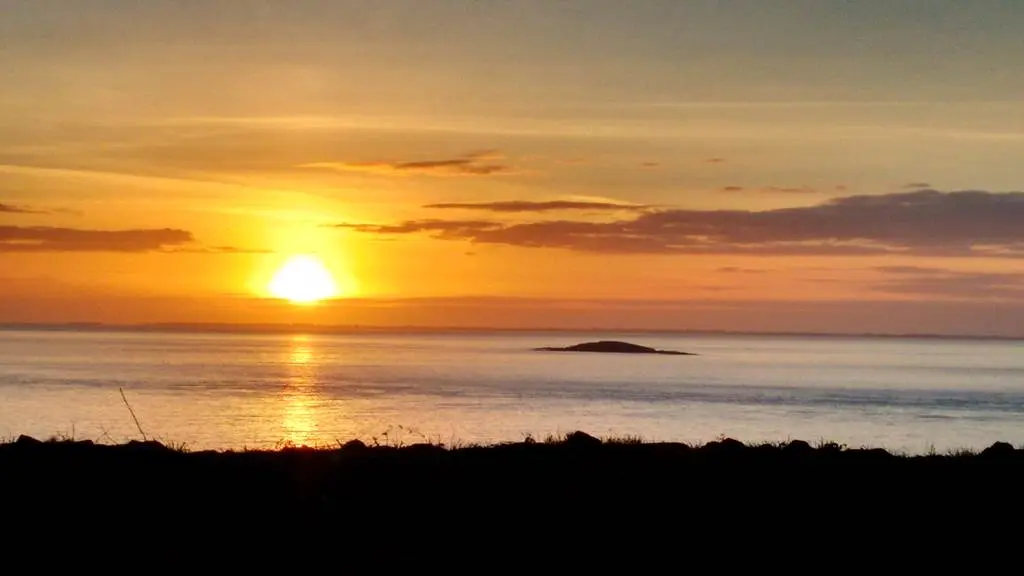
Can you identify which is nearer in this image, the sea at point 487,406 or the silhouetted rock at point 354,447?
the silhouetted rock at point 354,447

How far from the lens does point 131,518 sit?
43.9ft

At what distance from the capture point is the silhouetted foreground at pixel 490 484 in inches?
551

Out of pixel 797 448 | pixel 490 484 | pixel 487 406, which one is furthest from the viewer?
pixel 487 406

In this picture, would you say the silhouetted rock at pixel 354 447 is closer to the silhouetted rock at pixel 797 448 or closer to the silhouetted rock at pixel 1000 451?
the silhouetted rock at pixel 797 448

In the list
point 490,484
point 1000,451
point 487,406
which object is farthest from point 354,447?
point 487,406

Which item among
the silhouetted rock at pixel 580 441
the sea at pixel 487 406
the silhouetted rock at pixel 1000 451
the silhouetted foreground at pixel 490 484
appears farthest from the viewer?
the sea at pixel 487 406

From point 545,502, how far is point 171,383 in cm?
10068

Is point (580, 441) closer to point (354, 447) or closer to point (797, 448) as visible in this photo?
point (797, 448)

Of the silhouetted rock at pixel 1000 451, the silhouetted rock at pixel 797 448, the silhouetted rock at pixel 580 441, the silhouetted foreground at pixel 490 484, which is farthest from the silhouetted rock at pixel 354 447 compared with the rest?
the silhouetted rock at pixel 1000 451

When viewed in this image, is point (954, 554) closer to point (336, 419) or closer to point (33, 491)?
point (33, 491)

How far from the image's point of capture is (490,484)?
611 inches

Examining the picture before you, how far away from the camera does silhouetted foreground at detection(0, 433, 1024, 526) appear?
45.9 ft

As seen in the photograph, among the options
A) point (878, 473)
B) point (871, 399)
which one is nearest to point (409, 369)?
point (871, 399)

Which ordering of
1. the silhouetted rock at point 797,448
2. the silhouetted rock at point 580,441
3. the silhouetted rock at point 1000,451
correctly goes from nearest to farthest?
1. the silhouetted rock at point 797,448
2. the silhouetted rock at point 580,441
3. the silhouetted rock at point 1000,451
